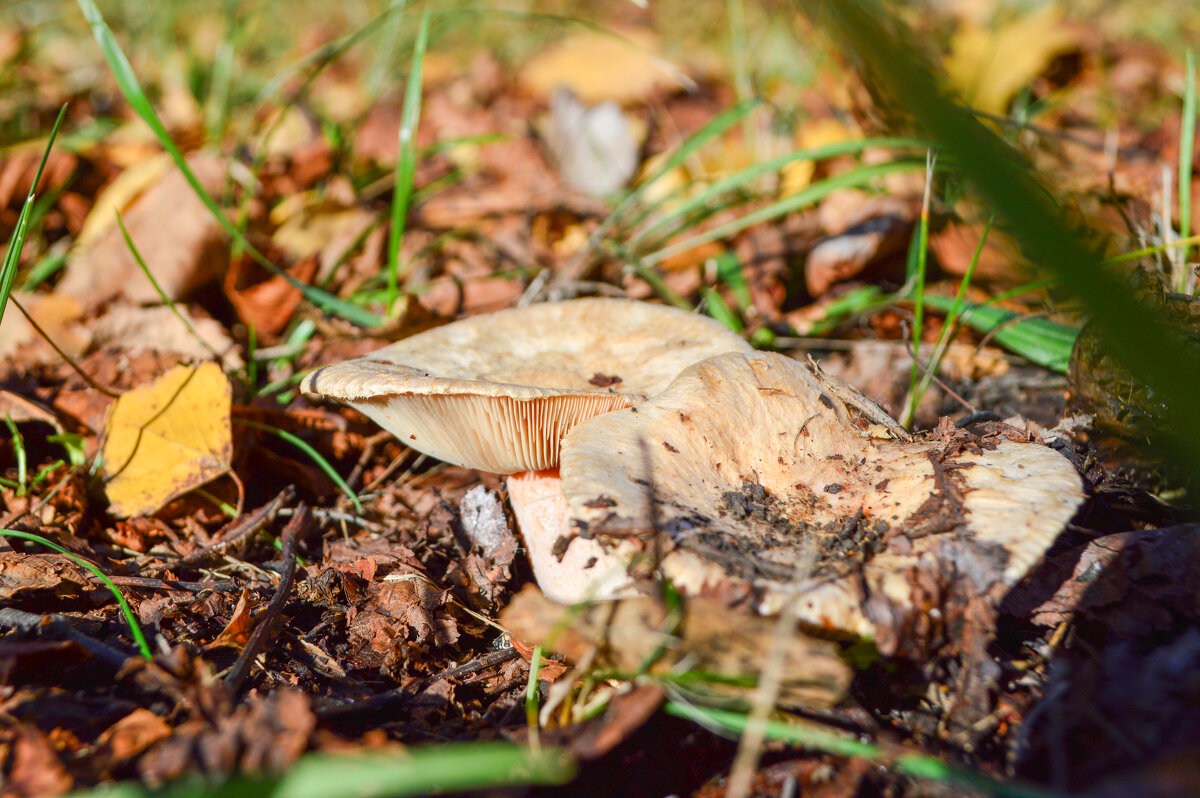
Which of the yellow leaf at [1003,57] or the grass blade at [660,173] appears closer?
the grass blade at [660,173]

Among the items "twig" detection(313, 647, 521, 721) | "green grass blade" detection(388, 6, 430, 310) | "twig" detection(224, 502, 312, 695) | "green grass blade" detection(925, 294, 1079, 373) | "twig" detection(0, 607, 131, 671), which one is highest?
"green grass blade" detection(388, 6, 430, 310)

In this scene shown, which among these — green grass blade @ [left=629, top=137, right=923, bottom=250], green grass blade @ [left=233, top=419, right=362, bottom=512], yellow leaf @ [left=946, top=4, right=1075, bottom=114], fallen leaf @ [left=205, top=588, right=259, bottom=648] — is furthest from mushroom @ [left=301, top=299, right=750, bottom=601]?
yellow leaf @ [left=946, top=4, right=1075, bottom=114]

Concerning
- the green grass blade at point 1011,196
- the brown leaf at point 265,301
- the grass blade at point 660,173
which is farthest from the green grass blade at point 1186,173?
the brown leaf at point 265,301

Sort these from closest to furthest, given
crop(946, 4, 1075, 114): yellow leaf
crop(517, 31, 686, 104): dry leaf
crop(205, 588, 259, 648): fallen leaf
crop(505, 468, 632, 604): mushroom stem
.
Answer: crop(205, 588, 259, 648): fallen leaf
crop(505, 468, 632, 604): mushroom stem
crop(946, 4, 1075, 114): yellow leaf
crop(517, 31, 686, 104): dry leaf

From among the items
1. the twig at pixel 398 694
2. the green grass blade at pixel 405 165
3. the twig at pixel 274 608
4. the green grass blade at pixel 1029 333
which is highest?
the green grass blade at pixel 405 165

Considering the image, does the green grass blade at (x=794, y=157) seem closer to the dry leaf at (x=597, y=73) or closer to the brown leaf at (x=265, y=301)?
the brown leaf at (x=265, y=301)

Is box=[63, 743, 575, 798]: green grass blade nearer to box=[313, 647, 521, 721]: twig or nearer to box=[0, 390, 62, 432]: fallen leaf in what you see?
box=[313, 647, 521, 721]: twig

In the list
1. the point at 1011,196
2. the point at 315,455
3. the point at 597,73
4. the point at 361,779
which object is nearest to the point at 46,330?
the point at 315,455
